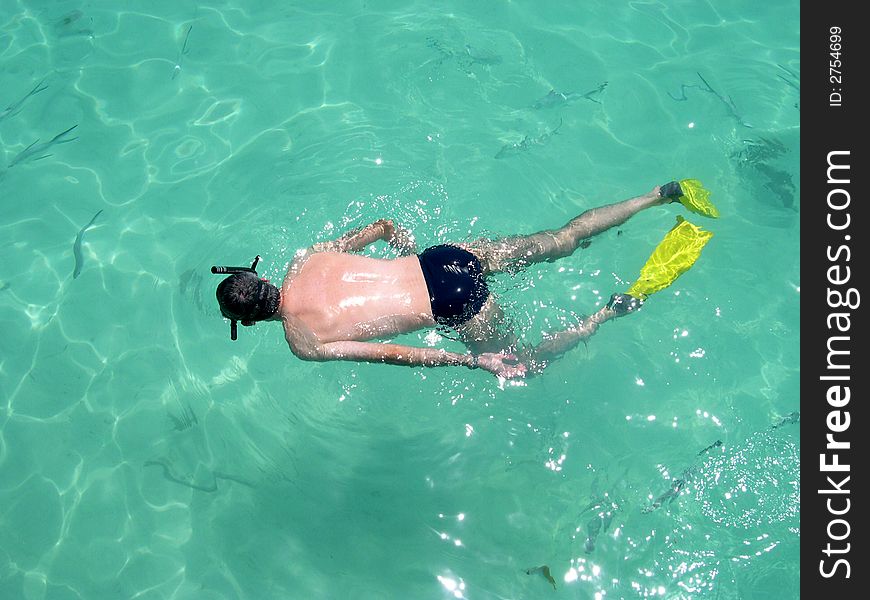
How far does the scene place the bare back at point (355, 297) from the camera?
450 centimetres

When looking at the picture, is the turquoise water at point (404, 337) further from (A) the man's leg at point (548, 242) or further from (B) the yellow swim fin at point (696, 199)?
(B) the yellow swim fin at point (696, 199)

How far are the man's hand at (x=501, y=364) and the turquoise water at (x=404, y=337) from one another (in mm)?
597

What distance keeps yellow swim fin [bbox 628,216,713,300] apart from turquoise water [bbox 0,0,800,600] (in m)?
0.54

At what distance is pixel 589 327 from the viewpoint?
5.18m

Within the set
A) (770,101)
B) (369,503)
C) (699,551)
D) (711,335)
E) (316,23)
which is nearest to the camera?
(699,551)

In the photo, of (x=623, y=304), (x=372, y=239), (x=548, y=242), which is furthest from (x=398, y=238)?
(x=623, y=304)

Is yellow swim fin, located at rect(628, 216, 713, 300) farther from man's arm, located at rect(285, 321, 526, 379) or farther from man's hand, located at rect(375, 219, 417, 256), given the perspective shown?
man's hand, located at rect(375, 219, 417, 256)

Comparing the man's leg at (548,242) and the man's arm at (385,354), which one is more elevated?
the man's leg at (548,242)

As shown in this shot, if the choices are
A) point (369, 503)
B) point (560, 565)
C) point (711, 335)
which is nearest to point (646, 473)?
point (560, 565)

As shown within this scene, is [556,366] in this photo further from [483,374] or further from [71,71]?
[71,71]

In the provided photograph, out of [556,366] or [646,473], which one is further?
[556,366]

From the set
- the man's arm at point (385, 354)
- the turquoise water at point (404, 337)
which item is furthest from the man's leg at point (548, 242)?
the man's arm at point (385, 354)

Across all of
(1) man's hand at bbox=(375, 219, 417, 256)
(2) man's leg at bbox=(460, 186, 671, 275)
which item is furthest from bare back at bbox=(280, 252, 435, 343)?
(2) man's leg at bbox=(460, 186, 671, 275)
